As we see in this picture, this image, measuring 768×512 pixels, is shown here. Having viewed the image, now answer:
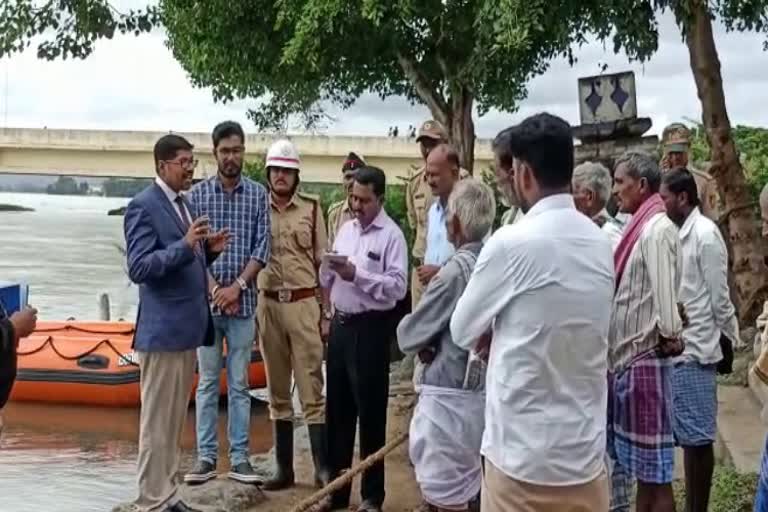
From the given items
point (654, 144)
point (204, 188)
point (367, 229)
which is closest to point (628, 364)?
point (367, 229)

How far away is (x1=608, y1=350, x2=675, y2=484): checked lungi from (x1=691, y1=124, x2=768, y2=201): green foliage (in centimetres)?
751

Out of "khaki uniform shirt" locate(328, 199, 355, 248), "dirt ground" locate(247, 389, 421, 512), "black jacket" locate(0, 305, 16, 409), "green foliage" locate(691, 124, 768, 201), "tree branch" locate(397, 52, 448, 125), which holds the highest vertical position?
"tree branch" locate(397, 52, 448, 125)

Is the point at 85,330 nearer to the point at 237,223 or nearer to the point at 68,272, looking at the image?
the point at 237,223

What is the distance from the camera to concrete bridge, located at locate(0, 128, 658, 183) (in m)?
31.9

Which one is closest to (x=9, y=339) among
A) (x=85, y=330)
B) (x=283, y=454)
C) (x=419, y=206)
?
(x=283, y=454)

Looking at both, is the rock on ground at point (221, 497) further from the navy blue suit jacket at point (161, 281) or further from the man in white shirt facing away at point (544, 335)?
the man in white shirt facing away at point (544, 335)

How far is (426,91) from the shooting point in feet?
52.2

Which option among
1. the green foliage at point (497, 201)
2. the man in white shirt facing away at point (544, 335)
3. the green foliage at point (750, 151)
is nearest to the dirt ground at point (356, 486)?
the green foliage at point (497, 201)

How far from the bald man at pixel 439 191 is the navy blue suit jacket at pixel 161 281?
116 centimetres

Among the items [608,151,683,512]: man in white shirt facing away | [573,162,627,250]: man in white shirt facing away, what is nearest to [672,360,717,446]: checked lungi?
[608,151,683,512]: man in white shirt facing away

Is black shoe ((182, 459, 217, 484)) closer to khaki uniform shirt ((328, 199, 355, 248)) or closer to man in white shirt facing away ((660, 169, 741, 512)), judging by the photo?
khaki uniform shirt ((328, 199, 355, 248))

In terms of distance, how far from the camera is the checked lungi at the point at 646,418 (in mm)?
4434

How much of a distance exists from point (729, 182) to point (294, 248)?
17.5 ft

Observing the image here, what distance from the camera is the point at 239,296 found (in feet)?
19.8
